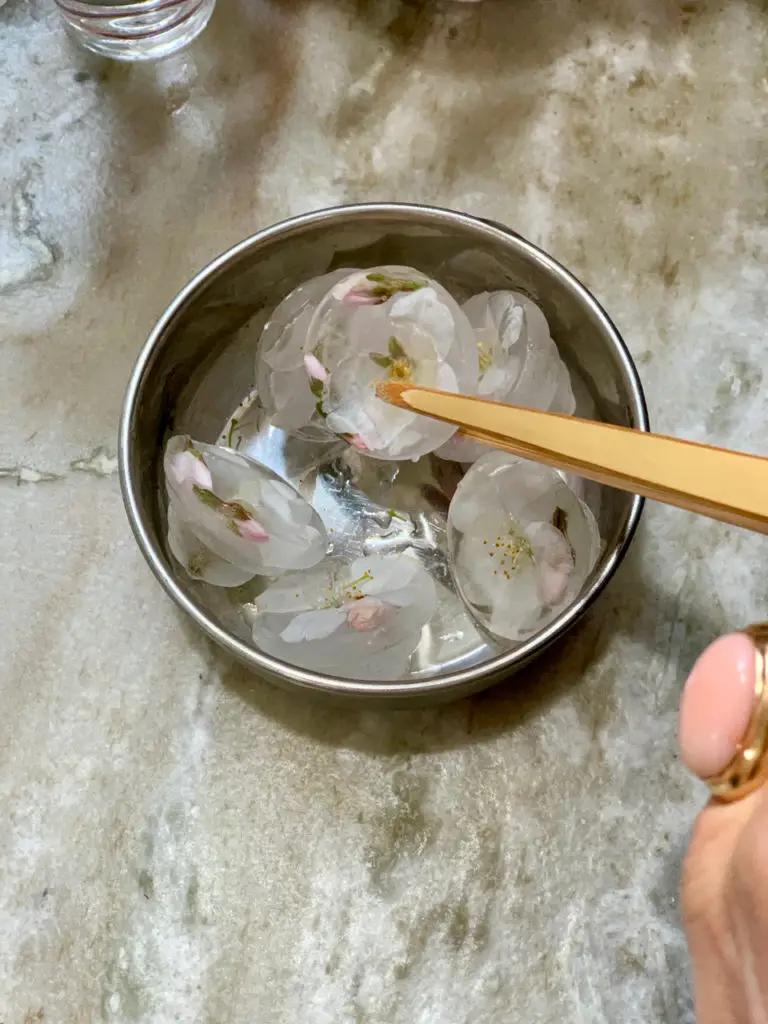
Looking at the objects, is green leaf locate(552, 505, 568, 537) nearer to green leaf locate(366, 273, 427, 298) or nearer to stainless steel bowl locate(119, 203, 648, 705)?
stainless steel bowl locate(119, 203, 648, 705)

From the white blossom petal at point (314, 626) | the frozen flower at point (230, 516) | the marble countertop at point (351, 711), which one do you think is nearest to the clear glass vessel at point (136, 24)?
the marble countertop at point (351, 711)

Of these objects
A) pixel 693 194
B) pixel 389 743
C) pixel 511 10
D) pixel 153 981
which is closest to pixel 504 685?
pixel 389 743

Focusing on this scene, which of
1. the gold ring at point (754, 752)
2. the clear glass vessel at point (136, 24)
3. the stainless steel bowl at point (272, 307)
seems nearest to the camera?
the gold ring at point (754, 752)

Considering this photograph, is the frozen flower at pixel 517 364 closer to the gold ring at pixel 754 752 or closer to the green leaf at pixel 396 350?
the green leaf at pixel 396 350

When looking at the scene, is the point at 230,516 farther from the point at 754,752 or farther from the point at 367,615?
the point at 754,752

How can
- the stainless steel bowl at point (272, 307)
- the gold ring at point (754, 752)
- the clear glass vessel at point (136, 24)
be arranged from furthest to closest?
1. the clear glass vessel at point (136, 24)
2. the stainless steel bowl at point (272, 307)
3. the gold ring at point (754, 752)

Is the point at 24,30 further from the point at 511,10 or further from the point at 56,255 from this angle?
the point at 511,10
